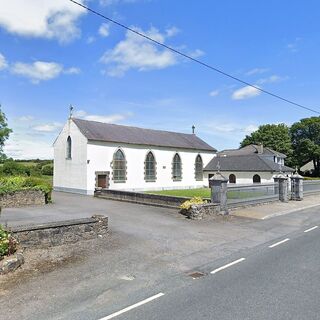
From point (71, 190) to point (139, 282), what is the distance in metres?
30.4

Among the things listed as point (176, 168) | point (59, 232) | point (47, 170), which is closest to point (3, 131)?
point (47, 170)

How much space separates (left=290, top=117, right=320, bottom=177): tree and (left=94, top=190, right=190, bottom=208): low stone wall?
188 feet

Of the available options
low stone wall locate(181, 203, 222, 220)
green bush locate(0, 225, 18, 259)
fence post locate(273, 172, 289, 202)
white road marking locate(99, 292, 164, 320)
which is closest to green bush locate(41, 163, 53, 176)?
fence post locate(273, 172, 289, 202)

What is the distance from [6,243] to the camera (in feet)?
28.7

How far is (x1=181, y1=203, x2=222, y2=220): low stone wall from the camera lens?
17172 millimetres

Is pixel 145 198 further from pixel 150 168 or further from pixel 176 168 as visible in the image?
pixel 176 168

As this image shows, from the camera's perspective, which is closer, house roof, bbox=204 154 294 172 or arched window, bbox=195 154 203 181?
house roof, bbox=204 154 294 172

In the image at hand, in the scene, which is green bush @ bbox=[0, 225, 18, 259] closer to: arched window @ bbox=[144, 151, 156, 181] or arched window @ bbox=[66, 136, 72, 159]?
arched window @ bbox=[66, 136, 72, 159]

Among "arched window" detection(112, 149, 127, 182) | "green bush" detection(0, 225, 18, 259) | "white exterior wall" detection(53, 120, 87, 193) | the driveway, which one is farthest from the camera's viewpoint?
"arched window" detection(112, 149, 127, 182)

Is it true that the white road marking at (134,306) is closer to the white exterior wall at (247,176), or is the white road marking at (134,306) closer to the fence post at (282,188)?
the fence post at (282,188)

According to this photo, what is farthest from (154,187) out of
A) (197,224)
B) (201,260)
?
(201,260)

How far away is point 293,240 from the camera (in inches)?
487

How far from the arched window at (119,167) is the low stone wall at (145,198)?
7.07 m

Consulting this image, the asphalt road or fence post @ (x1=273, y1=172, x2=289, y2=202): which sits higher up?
fence post @ (x1=273, y1=172, x2=289, y2=202)
